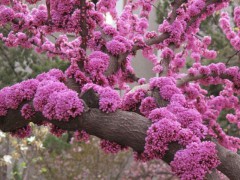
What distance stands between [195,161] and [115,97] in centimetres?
76

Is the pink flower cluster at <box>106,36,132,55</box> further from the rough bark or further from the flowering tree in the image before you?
the rough bark

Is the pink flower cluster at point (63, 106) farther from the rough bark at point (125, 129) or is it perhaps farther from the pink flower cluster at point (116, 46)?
the pink flower cluster at point (116, 46)

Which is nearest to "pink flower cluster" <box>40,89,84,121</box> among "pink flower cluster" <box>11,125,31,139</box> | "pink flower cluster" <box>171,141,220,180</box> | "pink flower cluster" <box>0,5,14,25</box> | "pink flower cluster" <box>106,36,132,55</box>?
"pink flower cluster" <box>11,125,31,139</box>

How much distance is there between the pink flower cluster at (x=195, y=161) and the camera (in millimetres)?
2695

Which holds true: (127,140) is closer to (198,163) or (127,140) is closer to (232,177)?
(198,163)

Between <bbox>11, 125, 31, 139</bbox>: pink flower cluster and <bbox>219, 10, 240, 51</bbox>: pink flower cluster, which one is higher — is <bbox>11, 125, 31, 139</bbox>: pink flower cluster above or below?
below

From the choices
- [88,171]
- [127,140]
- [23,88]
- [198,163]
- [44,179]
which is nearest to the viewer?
[198,163]

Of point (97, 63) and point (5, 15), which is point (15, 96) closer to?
point (97, 63)

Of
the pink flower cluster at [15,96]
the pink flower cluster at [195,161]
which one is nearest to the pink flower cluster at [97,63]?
the pink flower cluster at [15,96]

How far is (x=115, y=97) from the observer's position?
3094 mm

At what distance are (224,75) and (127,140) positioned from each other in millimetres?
1949

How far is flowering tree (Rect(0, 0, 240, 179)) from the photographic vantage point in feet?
9.36

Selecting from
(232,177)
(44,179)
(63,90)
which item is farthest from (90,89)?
(44,179)

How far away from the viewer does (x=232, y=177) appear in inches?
113
